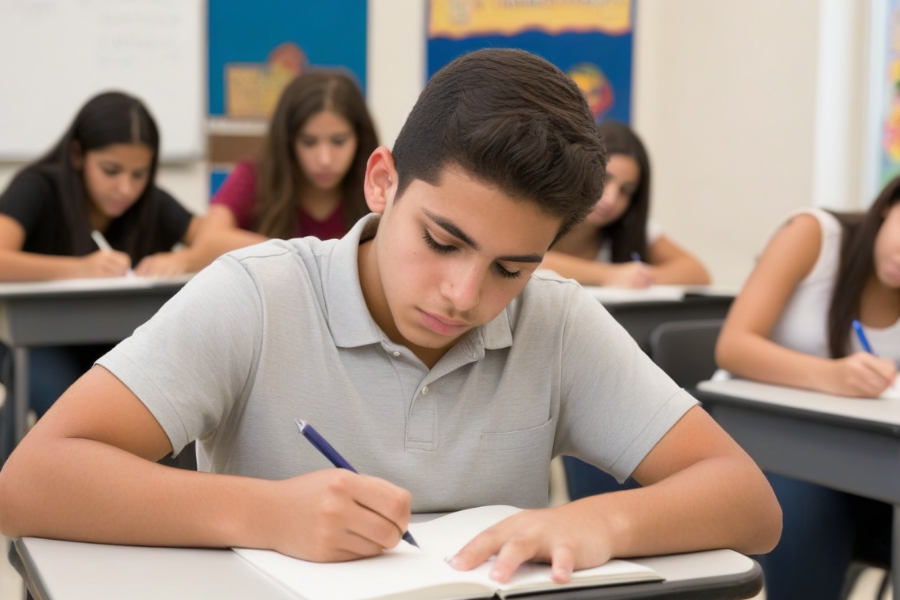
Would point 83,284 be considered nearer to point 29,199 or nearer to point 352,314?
point 29,199

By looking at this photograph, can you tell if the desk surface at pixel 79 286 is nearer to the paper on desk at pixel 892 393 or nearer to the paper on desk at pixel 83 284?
the paper on desk at pixel 83 284

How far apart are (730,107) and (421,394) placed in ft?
12.4

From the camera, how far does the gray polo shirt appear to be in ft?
3.50

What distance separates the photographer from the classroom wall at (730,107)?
4.12 m

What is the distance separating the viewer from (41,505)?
3.03 ft

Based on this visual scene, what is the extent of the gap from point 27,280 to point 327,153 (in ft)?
2.96

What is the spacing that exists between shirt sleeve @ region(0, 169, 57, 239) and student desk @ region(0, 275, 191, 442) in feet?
1.43

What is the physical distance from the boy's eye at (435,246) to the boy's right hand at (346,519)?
0.24 meters

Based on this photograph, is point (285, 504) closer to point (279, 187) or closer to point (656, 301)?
point (656, 301)

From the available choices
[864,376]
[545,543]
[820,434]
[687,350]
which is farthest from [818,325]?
[545,543]

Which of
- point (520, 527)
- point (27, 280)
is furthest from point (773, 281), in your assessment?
point (27, 280)

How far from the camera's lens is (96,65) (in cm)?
425

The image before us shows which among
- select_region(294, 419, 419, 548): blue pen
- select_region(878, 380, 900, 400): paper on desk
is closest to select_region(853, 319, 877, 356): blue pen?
select_region(878, 380, 900, 400): paper on desk

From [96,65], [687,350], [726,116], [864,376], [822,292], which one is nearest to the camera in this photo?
[864,376]
